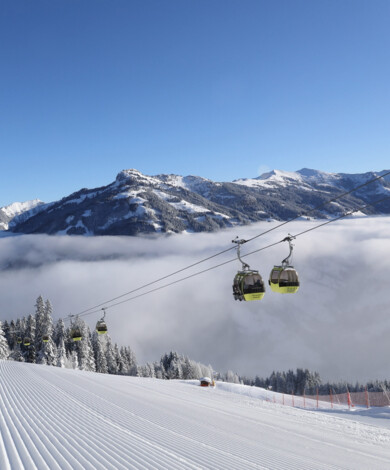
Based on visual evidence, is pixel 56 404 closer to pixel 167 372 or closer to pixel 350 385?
pixel 167 372

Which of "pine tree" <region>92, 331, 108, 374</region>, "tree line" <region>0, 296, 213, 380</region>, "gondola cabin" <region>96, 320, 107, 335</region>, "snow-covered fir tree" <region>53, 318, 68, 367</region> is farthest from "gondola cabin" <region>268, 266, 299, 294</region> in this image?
"pine tree" <region>92, 331, 108, 374</region>

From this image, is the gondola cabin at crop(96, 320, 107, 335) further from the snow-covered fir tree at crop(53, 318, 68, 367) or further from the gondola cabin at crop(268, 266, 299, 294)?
the snow-covered fir tree at crop(53, 318, 68, 367)

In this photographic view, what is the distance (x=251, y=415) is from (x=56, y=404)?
1005 centimetres

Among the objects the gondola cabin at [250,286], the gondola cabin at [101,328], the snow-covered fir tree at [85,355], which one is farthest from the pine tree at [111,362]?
the gondola cabin at [250,286]

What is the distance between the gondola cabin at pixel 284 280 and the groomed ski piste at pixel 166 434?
602 cm

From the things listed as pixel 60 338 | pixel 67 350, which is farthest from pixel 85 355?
pixel 60 338

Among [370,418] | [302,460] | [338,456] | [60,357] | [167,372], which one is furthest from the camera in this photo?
[167,372]

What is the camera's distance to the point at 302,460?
12328 mm

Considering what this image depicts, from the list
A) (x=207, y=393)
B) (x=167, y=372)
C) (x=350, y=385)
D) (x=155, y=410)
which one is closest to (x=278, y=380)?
(x=350, y=385)

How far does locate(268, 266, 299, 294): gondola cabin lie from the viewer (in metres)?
17.6

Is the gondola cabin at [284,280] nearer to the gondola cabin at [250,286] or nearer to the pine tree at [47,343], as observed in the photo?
the gondola cabin at [250,286]

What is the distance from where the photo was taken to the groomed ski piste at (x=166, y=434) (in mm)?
10477

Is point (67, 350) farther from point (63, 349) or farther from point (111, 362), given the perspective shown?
point (111, 362)

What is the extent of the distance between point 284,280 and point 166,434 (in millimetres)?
8031
